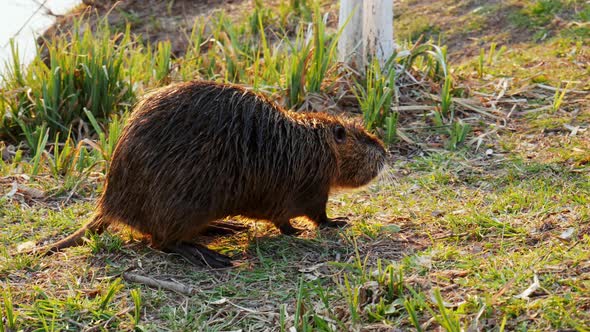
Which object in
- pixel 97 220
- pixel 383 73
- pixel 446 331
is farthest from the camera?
pixel 383 73

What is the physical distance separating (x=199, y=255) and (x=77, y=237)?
544 millimetres

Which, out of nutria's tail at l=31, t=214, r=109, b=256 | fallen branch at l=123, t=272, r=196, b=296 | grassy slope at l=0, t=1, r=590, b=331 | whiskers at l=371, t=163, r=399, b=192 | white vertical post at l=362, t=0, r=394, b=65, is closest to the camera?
grassy slope at l=0, t=1, r=590, b=331

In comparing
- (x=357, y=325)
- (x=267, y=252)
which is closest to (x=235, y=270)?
(x=267, y=252)

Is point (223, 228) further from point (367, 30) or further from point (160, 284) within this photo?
point (367, 30)

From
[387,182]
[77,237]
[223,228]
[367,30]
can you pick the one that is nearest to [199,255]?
[223,228]

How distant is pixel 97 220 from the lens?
3.37 meters

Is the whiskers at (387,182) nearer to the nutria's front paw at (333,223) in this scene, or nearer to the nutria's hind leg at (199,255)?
the nutria's front paw at (333,223)

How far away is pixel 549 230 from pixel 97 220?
5.82 feet

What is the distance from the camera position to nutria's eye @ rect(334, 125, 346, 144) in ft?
12.0

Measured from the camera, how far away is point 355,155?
376 cm

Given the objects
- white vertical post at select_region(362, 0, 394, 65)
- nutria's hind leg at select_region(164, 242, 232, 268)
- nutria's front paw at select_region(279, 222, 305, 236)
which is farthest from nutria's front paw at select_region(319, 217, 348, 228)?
white vertical post at select_region(362, 0, 394, 65)

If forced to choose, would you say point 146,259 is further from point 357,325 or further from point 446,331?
point 446,331

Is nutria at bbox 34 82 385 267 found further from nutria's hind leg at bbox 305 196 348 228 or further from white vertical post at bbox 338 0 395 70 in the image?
white vertical post at bbox 338 0 395 70

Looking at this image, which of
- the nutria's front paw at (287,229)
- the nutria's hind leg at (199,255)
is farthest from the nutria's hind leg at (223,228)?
the nutria's hind leg at (199,255)
